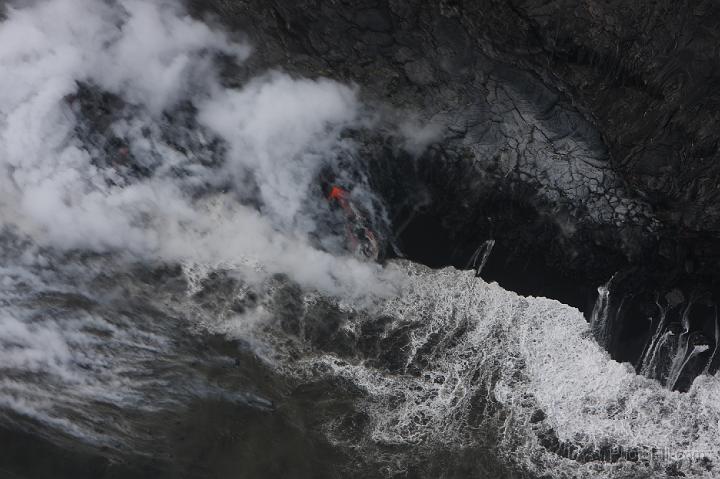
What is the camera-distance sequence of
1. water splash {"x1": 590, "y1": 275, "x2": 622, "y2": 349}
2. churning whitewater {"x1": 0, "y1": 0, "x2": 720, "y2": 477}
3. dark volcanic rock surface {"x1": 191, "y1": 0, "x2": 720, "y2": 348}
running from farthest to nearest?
churning whitewater {"x1": 0, "y1": 0, "x2": 720, "y2": 477} → water splash {"x1": 590, "y1": 275, "x2": 622, "y2": 349} → dark volcanic rock surface {"x1": 191, "y1": 0, "x2": 720, "y2": 348}

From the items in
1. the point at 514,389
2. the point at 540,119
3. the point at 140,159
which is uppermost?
the point at 540,119

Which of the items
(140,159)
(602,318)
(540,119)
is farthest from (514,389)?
(140,159)

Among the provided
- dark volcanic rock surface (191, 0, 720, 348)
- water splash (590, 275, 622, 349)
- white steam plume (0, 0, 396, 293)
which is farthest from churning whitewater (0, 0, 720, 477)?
dark volcanic rock surface (191, 0, 720, 348)

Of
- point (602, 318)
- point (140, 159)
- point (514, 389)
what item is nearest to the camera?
point (602, 318)

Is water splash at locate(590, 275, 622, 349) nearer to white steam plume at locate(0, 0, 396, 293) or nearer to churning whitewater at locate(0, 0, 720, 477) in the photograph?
churning whitewater at locate(0, 0, 720, 477)

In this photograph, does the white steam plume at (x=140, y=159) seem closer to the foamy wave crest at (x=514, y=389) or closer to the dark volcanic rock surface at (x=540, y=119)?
the dark volcanic rock surface at (x=540, y=119)

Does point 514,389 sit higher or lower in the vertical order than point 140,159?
lower

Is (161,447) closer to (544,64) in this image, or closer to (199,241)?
(199,241)

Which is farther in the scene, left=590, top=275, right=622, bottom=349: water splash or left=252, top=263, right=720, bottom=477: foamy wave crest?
left=252, top=263, right=720, bottom=477: foamy wave crest

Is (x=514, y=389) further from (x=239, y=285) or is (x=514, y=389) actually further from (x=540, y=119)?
(x=239, y=285)
